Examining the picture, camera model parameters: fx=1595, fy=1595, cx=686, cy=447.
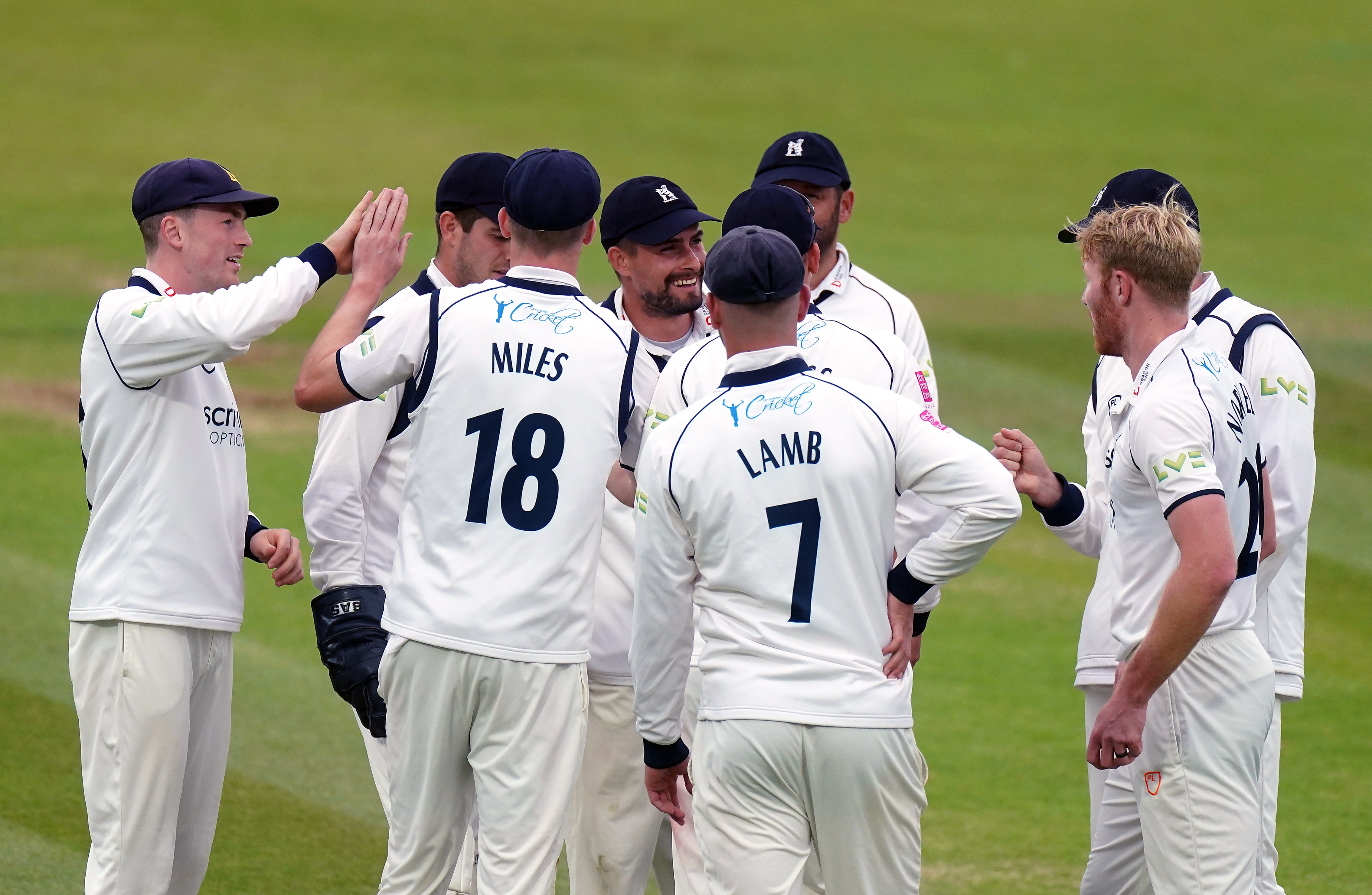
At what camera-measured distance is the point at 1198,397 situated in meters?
4.12

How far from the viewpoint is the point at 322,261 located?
183 inches

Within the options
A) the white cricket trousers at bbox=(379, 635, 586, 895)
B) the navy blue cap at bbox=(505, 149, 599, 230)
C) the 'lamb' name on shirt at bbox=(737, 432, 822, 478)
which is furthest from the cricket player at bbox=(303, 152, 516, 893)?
the 'lamb' name on shirt at bbox=(737, 432, 822, 478)

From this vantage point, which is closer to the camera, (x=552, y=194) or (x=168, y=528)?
(x=552, y=194)

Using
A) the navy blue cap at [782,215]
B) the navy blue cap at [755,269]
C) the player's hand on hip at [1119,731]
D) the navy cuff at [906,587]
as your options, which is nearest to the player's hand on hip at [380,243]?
the navy blue cap at [782,215]

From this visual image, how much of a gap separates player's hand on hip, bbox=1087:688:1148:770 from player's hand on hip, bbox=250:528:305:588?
2.41 meters

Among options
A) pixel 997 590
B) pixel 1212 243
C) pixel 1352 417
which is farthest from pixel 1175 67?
pixel 997 590

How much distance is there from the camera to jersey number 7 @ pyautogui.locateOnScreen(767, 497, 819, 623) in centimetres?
382

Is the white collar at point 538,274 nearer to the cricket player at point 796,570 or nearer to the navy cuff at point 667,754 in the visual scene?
the cricket player at point 796,570

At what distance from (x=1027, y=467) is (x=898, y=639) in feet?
3.37

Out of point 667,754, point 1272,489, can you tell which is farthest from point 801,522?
point 1272,489

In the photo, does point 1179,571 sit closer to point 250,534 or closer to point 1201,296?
point 1201,296

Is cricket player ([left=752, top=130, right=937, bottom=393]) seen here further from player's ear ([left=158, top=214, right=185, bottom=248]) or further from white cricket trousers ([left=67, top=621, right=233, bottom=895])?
white cricket trousers ([left=67, top=621, right=233, bottom=895])

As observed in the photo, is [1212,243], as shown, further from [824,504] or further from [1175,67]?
[824,504]

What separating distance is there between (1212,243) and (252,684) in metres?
17.7
